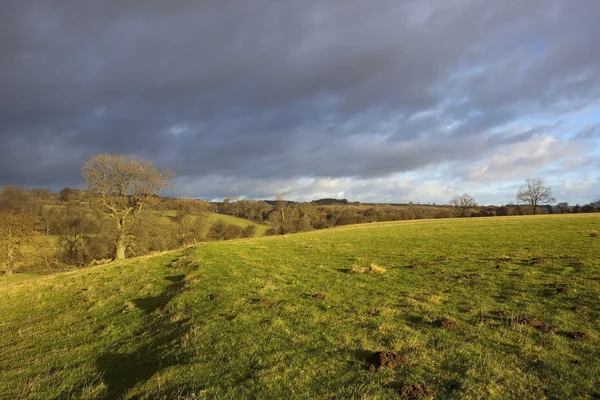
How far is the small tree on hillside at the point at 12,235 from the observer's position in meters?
48.6

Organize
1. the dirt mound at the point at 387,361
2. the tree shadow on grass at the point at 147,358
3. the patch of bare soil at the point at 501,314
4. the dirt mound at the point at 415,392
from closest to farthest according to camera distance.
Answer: the dirt mound at the point at 415,392
the dirt mound at the point at 387,361
the tree shadow on grass at the point at 147,358
the patch of bare soil at the point at 501,314

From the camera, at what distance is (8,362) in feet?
32.2

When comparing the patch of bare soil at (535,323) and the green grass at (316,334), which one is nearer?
the green grass at (316,334)

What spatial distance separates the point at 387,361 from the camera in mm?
6680

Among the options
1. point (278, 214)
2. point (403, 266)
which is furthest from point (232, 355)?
point (278, 214)

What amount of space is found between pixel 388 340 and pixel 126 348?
747cm

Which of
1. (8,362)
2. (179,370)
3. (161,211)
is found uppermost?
(161,211)

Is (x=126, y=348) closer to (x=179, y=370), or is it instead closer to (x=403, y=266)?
(x=179, y=370)

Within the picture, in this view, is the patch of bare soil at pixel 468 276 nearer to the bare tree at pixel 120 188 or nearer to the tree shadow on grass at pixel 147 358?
the tree shadow on grass at pixel 147 358

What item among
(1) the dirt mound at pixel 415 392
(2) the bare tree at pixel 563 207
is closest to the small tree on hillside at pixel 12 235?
(1) the dirt mound at pixel 415 392

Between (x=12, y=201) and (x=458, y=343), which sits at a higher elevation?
(x=12, y=201)

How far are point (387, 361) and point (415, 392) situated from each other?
1.09m

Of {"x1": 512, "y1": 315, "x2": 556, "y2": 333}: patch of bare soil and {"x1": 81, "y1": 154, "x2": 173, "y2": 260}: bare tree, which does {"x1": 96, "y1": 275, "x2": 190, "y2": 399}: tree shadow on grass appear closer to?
{"x1": 512, "y1": 315, "x2": 556, "y2": 333}: patch of bare soil

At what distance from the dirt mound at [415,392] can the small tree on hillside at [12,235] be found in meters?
61.8
